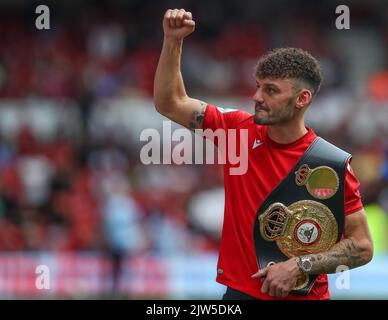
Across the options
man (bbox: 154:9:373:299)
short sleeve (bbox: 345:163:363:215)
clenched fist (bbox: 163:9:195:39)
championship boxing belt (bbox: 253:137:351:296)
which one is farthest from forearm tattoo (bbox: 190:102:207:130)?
short sleeve (bbox: 345:163:363:215)

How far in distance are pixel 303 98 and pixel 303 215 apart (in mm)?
590

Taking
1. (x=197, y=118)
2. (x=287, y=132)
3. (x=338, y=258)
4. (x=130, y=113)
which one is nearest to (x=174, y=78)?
(x=197, y=118)

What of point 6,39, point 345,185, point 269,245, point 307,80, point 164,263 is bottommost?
point 164,263

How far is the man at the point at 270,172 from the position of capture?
15.5 ft

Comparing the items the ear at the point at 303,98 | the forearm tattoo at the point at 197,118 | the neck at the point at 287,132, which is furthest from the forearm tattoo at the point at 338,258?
the forearm tattoo at the point at 197,118

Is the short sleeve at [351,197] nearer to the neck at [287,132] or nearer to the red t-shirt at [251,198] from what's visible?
the red t-shirt at [251,198]

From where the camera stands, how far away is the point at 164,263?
12039 mm

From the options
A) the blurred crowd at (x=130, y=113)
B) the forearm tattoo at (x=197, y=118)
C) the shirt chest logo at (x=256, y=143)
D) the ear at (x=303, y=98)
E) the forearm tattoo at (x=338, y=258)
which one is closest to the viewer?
the forearm tattoo at (x=338, y=258)

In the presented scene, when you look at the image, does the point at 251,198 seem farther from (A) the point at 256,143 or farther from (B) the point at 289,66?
(B) the point at 289,66

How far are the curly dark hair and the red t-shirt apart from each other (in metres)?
0.28

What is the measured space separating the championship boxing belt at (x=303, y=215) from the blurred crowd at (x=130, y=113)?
16.5ft

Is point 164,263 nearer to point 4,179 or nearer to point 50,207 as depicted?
point 50,207
